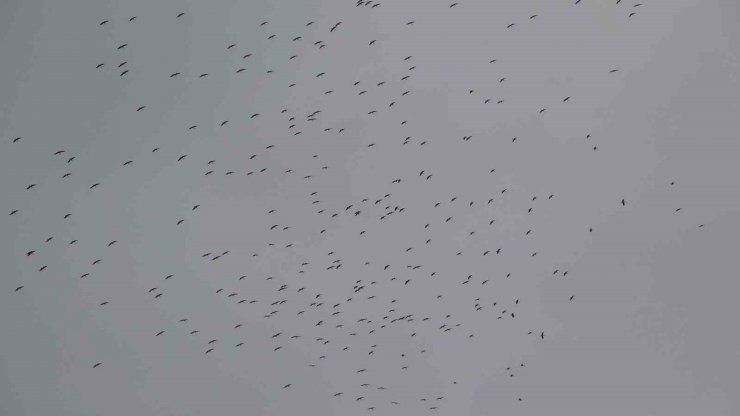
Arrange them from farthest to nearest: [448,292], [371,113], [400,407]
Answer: [400,407]
[448,292]
[371,113]

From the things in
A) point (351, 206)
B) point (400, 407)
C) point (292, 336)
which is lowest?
point (400, 407)

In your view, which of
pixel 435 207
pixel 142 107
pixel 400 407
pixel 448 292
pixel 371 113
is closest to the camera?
pixel 142 107

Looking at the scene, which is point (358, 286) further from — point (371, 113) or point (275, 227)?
point (371, 113)

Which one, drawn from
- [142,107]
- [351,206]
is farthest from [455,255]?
[142,107]

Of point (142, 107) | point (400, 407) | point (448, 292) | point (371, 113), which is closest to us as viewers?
point (142, 107)

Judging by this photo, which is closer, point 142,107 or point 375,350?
point 142,107

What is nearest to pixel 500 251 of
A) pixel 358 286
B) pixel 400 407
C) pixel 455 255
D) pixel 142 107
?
pixel 455 255

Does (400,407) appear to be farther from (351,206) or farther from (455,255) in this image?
(351,206)

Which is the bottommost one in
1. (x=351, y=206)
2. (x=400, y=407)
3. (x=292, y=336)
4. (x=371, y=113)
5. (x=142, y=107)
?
(x=400, y=407)

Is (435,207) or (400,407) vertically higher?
(435,207)
